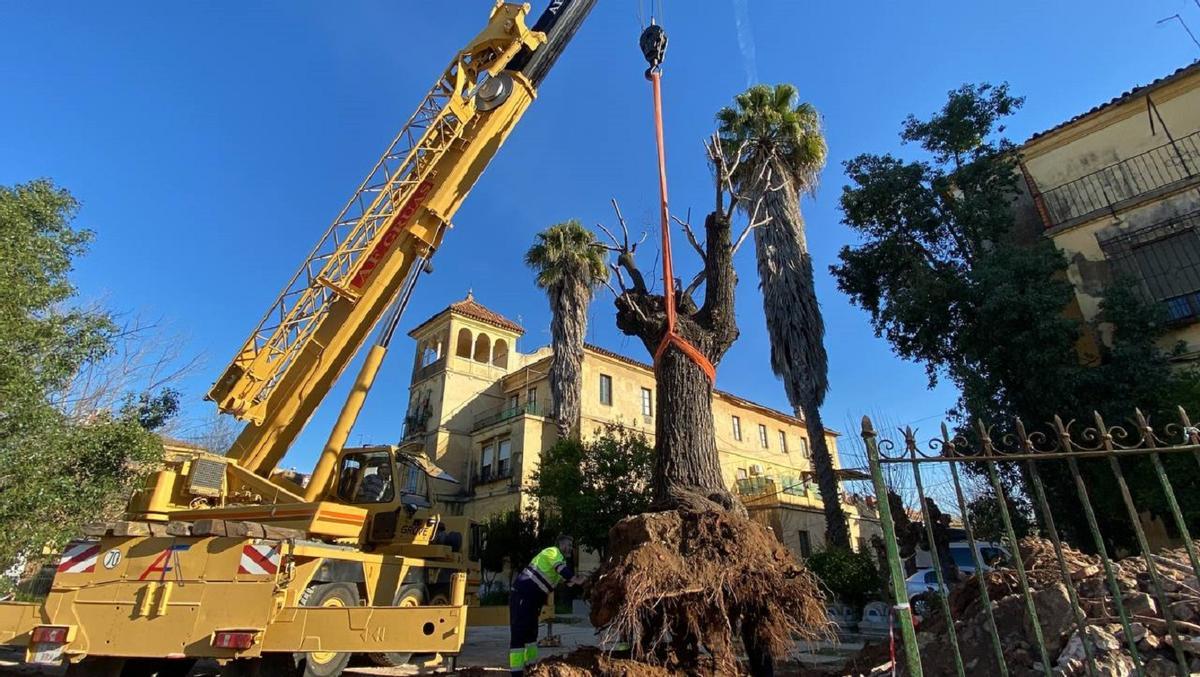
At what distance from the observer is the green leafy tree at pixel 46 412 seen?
8.73 metres

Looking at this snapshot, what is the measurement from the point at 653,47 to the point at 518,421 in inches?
823

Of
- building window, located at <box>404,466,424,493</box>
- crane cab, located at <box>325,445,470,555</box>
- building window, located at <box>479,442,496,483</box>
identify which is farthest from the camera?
building window, located at <box>479,442,496,483</box>

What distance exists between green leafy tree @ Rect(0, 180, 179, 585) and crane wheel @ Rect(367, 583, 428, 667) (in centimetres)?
548

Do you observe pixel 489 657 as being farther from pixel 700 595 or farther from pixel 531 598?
pixel 700 595

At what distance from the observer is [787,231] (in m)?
17.2

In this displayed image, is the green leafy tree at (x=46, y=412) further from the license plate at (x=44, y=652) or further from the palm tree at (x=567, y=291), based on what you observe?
the palm tree at (x=567, y=291)

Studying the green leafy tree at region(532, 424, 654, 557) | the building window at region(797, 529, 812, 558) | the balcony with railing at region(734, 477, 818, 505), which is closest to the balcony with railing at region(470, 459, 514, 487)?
the green leafy tree at region(532, 424, 654, 557)

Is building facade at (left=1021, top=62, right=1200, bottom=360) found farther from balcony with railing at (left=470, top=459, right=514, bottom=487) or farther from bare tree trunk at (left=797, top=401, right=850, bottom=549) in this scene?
balcony with railing at (left=470, top=459, right=514, bottom=487)

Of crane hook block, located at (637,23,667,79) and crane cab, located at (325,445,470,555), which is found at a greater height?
crane hook block, located at (637,23,667,79)

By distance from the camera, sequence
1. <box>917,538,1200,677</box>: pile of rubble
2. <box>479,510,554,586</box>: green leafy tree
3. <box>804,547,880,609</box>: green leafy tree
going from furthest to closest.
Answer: <box>479,510,554,586</box>: green leafy tree → <box>804,547,880,609</box>: green leafy tree → <box>917,538,1200,677</box>: pile of rubble

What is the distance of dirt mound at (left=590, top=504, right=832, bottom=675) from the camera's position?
4250mm

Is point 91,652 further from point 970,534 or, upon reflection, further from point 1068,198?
point 1068,198

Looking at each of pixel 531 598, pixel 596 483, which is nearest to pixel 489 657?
pixel 531 598

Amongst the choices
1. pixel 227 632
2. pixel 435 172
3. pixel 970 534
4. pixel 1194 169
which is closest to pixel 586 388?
pixel 435 172
